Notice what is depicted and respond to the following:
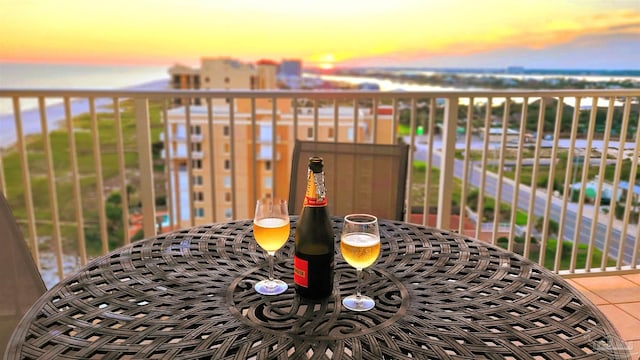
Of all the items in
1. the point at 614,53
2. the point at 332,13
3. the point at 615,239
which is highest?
the point at 332,13

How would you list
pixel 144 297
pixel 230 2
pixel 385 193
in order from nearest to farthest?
pixel 144 297
pixel 385 193
pixel 230 2

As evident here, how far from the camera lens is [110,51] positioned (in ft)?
14.2

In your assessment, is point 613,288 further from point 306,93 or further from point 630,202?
point 306,93

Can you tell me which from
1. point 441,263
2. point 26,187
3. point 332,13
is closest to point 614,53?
point 332,13

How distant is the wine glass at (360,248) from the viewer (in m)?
1.03

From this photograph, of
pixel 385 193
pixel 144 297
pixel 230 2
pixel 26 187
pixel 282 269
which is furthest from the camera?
pixel 230 2

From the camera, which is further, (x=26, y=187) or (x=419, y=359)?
(x=26, y=187)

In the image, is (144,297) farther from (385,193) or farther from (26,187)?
(26,187)

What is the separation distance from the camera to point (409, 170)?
120 inches

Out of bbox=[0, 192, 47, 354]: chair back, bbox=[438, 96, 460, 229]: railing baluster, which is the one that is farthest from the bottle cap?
bbox=[438, 96, 460, 229]: railing baluster

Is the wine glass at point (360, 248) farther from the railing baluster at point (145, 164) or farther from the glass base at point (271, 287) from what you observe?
the railing baluster at point (145, 164)

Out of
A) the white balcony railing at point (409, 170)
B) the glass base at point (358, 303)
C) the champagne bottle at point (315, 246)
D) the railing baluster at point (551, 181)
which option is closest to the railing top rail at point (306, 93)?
the white balcony railing at point (409, 170)

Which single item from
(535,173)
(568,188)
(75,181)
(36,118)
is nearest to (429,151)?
(535,173)

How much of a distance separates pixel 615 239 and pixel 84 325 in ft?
11.1
